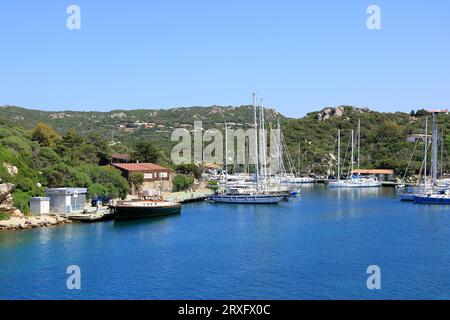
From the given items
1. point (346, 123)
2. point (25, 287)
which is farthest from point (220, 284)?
point (346, 123)

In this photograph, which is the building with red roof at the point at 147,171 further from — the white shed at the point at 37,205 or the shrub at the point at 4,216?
the shrub at the point at 4,216

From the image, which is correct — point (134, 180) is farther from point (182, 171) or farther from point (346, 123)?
point (346, 123)

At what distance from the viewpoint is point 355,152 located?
11112 centimetres

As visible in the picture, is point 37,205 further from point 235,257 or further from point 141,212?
point 235,257

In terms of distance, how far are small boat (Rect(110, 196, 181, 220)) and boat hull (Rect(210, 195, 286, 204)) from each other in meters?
10.8

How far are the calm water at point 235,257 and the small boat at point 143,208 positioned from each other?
1441mm

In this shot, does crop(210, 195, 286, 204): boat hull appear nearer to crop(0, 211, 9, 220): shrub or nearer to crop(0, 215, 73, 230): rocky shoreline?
crop(0, 215, 73, 230): rocky shoreline

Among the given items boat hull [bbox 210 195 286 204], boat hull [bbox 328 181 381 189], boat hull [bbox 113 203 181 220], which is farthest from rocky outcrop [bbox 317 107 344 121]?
boat hull [bbox 113 203 181 220]

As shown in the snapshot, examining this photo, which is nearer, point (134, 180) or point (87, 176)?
point (87, 176)

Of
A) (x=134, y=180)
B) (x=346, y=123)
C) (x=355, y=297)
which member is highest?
(x=346, y=123)

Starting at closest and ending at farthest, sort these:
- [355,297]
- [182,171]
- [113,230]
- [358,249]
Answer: [355,297] < [358,249] < [113,230] < [182,171]

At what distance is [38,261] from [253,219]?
73.5ft

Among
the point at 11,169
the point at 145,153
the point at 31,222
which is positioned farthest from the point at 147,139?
the point at 31,222

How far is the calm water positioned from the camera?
25703mm
